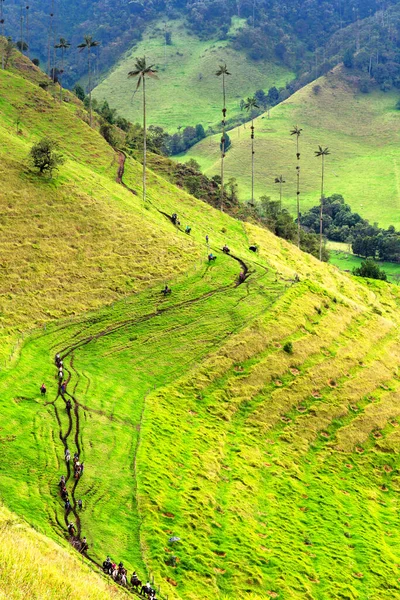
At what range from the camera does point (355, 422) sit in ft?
245

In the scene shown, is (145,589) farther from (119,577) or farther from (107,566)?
(107,566)

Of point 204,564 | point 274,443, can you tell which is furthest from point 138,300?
point 204,564

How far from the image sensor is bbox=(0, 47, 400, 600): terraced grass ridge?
4850 centimetres

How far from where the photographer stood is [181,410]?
6912cm

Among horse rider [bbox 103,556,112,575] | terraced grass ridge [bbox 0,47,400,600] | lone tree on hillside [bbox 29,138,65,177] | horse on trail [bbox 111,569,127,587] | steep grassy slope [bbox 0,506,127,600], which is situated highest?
lone tree on hillside [bbox 29,138,65,177]

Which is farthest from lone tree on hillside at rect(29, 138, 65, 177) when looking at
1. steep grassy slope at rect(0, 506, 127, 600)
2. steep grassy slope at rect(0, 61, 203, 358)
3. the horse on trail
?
the horse on trail

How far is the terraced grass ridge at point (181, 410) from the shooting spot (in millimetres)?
48500

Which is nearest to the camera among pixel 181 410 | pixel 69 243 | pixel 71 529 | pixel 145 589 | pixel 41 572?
pixel 41 572

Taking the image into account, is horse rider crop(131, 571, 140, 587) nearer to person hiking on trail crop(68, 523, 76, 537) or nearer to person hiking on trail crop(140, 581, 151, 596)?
person hiking on trail crop(140, 581, 151, 596)

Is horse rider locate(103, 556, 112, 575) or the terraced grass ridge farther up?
horse rider locate(103, 556, 112, 575)

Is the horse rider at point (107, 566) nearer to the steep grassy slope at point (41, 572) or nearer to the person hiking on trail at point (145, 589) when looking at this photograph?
the steep grassy slope at point (41, 572)

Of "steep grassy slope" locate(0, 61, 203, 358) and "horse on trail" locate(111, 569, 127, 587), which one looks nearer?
"horse on trail" locate(111, 569, 127, 587)

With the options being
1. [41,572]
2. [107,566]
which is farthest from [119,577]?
[41,572]

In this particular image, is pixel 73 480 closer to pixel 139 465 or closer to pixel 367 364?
pixel 139 465
